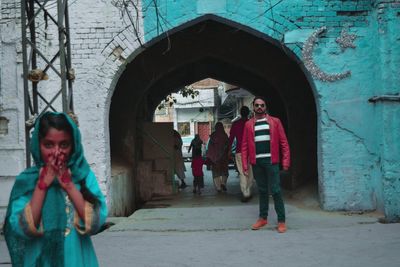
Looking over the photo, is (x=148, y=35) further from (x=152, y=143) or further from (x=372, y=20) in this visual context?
(x=152, y=143)

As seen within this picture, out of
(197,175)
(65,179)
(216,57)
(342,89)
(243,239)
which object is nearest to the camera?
(65,179)

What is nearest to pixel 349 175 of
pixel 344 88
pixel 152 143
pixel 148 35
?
pixel 344 88

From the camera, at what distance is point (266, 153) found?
607cm

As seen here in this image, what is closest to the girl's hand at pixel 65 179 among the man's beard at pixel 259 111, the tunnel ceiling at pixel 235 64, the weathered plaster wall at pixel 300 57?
the man's beard at pixel 259 111

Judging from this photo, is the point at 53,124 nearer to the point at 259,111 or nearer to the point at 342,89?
the point at 259,111

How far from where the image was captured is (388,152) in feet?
22.3

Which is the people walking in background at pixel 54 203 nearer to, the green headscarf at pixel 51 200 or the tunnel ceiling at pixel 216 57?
the green headscarf at pixel 51 200

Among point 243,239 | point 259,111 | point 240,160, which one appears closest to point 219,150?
point 240,160

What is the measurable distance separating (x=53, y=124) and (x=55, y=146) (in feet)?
0.34

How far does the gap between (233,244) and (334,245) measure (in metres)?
1.10

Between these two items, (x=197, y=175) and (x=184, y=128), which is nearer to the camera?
(x=197, y=175)

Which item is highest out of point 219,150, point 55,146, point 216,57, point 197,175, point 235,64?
point 216,57

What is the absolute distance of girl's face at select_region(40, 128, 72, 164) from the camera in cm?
228

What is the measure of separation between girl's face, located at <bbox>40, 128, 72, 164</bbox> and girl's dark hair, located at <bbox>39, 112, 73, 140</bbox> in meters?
0.02
